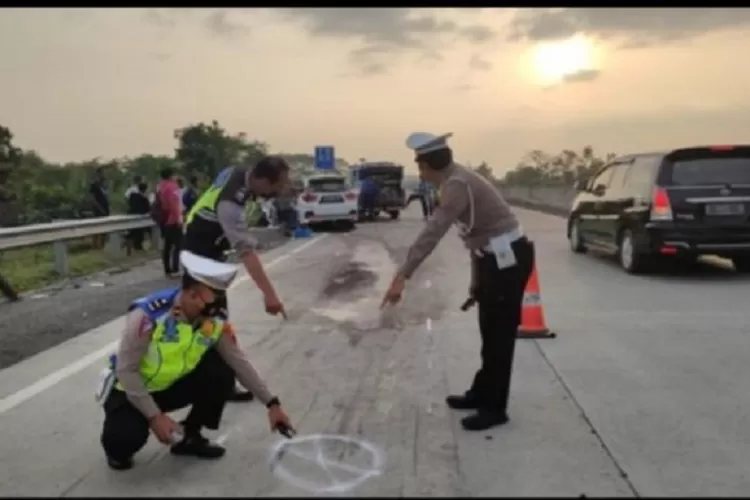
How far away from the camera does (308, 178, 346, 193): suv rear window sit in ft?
85.0

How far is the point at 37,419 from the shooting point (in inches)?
228

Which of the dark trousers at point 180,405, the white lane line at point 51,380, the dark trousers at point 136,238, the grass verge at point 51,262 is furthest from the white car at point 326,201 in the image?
the dark trousers at point 180,405

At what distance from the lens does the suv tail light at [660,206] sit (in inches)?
480

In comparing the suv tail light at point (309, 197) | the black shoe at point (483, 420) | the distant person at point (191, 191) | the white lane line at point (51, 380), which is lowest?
the suv tail light at point (309, 197)

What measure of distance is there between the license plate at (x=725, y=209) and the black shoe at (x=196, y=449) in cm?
911

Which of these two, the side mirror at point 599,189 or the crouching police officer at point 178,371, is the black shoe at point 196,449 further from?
the side mirror at point 599,189

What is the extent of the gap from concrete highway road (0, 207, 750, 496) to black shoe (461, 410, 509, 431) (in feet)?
0.26

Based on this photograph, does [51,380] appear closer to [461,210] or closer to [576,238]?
[461,210]

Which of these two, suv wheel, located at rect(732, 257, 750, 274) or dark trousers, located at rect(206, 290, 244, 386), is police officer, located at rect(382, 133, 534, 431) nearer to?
dark trousers, located at rect(206, 290, 244, 386)

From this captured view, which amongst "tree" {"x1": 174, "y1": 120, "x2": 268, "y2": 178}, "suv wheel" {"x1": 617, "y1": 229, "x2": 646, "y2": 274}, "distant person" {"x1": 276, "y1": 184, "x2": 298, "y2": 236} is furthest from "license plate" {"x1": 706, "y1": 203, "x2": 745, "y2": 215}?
"distant person" {"x1": 276, "y1": 184, "x2": 298, "y2": 236}

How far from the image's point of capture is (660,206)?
1224 cm

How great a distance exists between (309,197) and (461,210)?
67.4 feet
